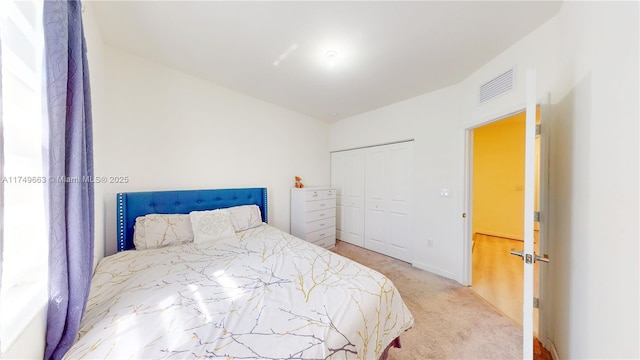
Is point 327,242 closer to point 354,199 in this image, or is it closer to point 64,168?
point 354,199

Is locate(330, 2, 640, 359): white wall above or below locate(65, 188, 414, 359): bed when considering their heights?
above

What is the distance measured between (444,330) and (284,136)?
304cm

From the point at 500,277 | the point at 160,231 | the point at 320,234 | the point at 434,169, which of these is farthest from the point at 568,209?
the point at 160,231

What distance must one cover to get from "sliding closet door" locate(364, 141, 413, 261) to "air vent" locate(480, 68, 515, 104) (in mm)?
1011

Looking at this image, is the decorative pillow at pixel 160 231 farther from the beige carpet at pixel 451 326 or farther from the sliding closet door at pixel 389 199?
the sliding closet door at pixel 389 199

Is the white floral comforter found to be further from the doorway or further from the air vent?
the doorway

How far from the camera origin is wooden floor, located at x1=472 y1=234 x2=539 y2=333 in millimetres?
1961

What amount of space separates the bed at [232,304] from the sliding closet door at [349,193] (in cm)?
194

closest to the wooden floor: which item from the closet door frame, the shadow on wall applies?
the shadow on wall

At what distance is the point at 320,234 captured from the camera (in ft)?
10.9

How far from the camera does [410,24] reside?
1.51 meters

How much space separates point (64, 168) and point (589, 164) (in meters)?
2.40

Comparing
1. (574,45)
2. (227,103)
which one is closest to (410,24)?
(574,45)

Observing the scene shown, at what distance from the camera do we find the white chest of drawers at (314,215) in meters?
3.13
